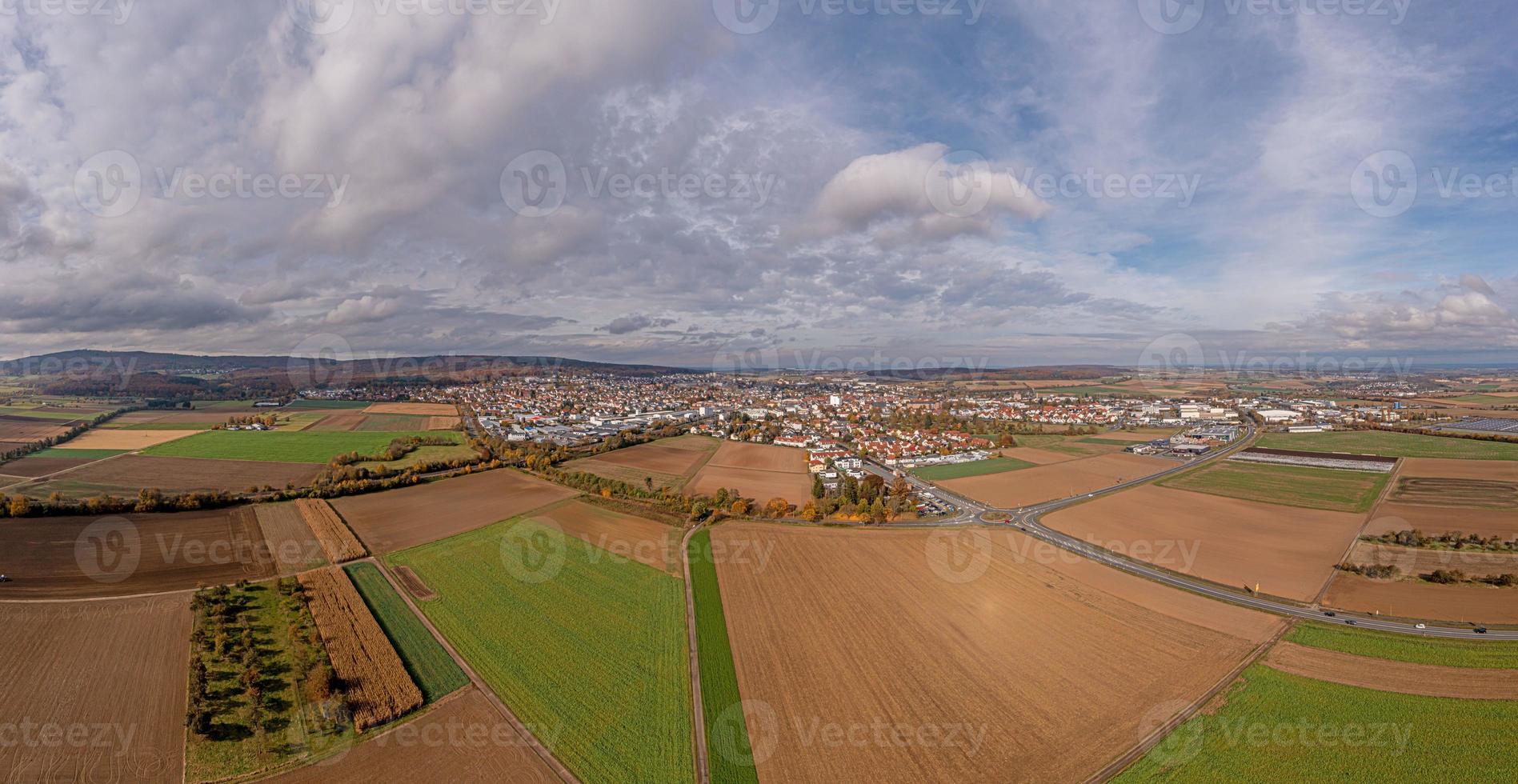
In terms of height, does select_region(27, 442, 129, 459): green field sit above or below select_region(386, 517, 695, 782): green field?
above

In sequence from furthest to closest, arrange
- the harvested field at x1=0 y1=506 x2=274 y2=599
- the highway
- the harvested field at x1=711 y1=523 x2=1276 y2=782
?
1. the harvested field at x1=0 y1=506 x2=274 y2=599
2. the highway
3. the harvested field at x1=711 y1=523 x2=1276 y2=782

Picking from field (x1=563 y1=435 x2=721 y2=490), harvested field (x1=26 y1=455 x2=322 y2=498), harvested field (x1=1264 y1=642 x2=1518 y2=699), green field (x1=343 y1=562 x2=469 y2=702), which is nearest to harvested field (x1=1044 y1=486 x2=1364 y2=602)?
harvested field (x1=1264 y1=642 x2=1518 y2=699)

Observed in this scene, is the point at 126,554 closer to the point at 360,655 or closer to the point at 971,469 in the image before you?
the point at 360,655

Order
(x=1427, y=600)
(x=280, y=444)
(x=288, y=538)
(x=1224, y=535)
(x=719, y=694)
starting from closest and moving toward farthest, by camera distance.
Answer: (x=719, y=694), (x=1427, y=600), (x=288, y=538), (x=1224, y=535), (x=280, y=444)

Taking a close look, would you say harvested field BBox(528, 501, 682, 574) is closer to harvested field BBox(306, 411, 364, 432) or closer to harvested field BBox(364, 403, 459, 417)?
harvested field BBox(306, 411, 364, 432)

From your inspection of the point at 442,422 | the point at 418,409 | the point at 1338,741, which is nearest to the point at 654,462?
the point at 442,422

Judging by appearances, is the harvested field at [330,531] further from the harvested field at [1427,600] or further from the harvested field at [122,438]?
the harvested field at [1427,600]

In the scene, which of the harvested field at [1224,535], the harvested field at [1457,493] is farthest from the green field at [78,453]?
the harvested field at [1457,493]

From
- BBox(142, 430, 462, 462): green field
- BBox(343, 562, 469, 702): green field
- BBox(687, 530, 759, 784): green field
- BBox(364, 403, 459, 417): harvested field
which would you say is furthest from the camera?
BBox(364, 403, 459, 417): harvested field

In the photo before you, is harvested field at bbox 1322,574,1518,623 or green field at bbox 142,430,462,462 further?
green field at bbox 142,430,462,462
